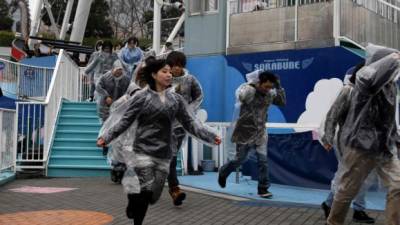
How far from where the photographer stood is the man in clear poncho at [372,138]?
4.80 meters

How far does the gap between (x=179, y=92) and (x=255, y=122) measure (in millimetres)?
1181

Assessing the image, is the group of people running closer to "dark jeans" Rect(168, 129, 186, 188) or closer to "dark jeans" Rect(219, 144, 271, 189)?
"dark jeans" Rect(168, 129, 186, 188)

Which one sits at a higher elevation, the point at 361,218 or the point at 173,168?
the point at 173,168

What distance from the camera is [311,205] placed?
7.07 metres

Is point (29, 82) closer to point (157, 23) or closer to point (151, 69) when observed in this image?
point (157, 23)

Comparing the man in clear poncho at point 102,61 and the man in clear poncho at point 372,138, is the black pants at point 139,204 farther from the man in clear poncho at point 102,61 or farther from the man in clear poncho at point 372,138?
the man in clear poncho at point 102,61

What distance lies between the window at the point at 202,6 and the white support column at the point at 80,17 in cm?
1208

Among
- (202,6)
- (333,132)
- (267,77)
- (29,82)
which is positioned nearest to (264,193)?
(267,77)

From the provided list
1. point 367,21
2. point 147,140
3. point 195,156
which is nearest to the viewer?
point 147,140

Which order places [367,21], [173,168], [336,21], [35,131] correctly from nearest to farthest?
[173,168] < [35,131] < [336,21] < [367,21]

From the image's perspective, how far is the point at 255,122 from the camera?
768cm

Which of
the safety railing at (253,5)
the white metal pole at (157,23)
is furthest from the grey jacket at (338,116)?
the white metal pole at (157,23)

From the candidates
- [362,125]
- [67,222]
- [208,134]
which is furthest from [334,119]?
[67,222]

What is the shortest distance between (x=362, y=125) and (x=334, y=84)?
705 cm
